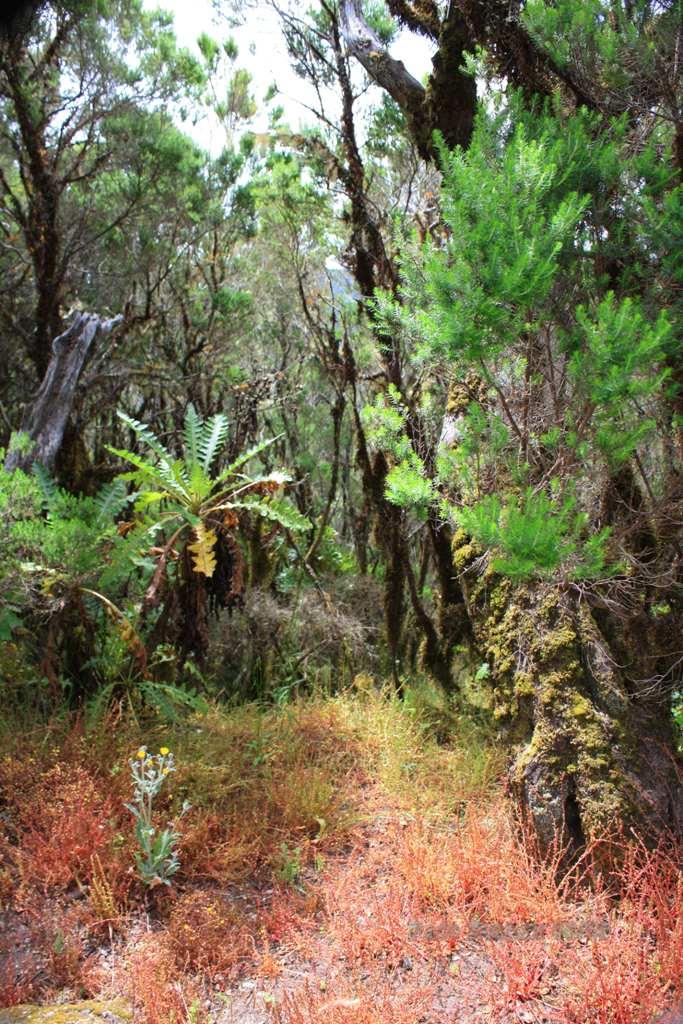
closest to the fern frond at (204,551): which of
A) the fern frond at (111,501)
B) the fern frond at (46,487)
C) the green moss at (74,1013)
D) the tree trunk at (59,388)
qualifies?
the fern frond at (111,501)

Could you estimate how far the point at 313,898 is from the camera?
10.2 feet

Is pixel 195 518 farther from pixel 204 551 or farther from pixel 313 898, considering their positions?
pixel 313 898

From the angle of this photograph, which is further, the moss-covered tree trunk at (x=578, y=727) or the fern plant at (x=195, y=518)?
the fern plant at (x=195, y=518)

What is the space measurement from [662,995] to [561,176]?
2.86 m

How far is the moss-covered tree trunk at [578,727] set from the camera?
3090mm

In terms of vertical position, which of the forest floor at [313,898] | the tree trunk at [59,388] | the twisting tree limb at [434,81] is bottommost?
the forest floor at [313,898]

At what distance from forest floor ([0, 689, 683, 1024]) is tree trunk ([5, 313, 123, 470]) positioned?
1813mm

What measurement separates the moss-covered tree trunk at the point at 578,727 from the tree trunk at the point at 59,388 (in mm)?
2953

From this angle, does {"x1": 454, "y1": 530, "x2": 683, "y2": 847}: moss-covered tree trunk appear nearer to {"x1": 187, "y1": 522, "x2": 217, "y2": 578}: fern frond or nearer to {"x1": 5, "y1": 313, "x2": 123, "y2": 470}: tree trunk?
{"x1": 187, "y1": 522, "x2": 217, "y2": 578}: fern frond

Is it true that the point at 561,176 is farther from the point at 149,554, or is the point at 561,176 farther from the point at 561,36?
the point at 149,554

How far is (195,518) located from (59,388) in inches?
53.9

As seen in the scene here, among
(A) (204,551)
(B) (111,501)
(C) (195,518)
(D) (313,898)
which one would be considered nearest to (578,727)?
(D) (313,898)

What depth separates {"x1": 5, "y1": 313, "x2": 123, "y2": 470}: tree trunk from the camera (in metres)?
4.77

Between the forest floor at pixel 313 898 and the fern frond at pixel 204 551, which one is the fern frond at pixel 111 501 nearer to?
the fern frond at pixel 204 551
